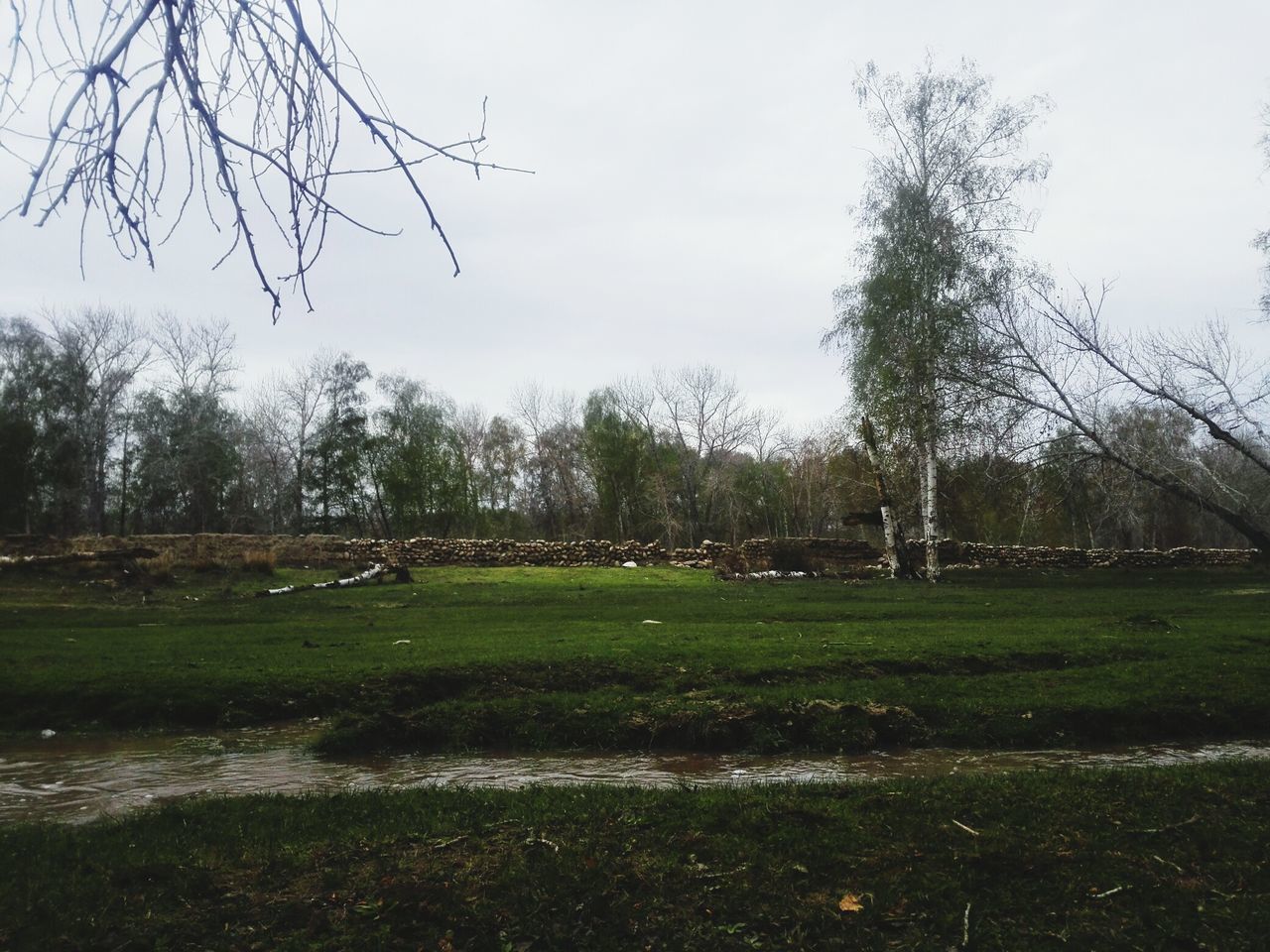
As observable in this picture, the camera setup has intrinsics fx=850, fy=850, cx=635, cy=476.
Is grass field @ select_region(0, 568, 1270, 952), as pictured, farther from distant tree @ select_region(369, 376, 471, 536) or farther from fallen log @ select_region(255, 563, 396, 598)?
distant tree @ select_region(369, 376, 471, 536)

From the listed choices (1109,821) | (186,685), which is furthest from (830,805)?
(186,685)

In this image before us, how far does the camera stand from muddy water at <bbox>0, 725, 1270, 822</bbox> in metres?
6.38

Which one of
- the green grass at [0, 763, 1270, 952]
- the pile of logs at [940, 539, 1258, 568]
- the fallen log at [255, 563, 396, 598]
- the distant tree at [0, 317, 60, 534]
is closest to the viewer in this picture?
the green grass at [0, 763, 1270, 952]

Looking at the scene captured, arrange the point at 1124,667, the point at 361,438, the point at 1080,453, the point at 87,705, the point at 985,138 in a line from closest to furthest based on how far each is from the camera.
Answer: the point at 87,705
the point at 1124,667
the point at 1080,453
the point at 985,138
the point at 361,438

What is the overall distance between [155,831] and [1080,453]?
18.0 m

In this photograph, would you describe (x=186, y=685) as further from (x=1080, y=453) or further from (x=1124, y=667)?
(x=1080, y=453)

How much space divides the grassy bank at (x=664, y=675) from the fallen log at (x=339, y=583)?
502cm

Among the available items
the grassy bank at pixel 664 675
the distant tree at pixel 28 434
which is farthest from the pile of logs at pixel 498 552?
the distant tree at pixel 28 434

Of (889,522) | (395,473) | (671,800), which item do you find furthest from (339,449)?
(671,800)

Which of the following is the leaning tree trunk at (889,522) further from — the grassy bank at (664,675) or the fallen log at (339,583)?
the fallen log at (339,583)

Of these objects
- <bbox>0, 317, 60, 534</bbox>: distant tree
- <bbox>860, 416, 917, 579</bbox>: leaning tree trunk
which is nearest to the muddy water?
<bbox>860, 416, 917, 579</bbox>: leaning tree trunk

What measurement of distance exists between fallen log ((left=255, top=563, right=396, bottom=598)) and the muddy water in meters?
15.4

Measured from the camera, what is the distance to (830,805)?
486 centimetres

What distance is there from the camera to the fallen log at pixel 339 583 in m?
23.0
